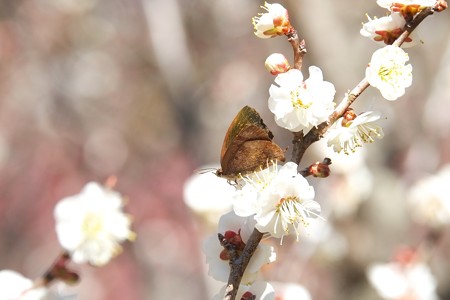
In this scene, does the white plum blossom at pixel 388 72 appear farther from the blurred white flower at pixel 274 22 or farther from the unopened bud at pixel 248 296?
the unopened bud at pixel 248 296

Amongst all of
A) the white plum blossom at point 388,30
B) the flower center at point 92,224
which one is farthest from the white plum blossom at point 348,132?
the flower center at point 92,224

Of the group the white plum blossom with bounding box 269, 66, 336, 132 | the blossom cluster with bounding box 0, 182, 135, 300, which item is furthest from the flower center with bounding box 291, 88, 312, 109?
the blossom cluster with bounding box 0, 182, 135, 300

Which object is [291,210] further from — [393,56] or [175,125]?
[175,125]

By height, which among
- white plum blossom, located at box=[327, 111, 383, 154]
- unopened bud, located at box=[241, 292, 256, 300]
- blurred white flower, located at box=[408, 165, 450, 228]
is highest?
blurred white flower, located at box=[408, 165, 450, 228]

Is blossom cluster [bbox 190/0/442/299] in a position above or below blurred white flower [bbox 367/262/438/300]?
below

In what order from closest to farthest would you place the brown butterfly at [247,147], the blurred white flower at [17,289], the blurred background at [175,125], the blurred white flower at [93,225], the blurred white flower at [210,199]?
the brown butterfly at [247,147], the blurred white flower at [17,289], the blurred white flower at [93,225], the blurred white flower at [210,199], the blurred background at [175,125]

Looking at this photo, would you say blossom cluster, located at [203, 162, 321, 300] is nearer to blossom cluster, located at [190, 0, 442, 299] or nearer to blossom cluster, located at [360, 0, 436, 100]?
blossom cluster, located at [190, 0, 442, 299]

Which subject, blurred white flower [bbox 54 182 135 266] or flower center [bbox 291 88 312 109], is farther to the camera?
blurred white flower [bbox 54 182 135 266]
